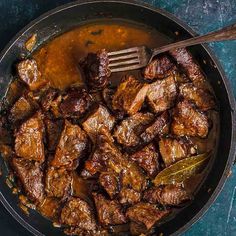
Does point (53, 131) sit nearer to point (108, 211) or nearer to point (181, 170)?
point (108, 211)

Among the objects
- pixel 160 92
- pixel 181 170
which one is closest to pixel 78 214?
pixel 181 170

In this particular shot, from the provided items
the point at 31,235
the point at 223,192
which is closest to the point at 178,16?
the point at 223,192

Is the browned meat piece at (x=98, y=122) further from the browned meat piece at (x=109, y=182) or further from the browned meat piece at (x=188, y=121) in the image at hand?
the browned meat piece at (x=188, y=121)

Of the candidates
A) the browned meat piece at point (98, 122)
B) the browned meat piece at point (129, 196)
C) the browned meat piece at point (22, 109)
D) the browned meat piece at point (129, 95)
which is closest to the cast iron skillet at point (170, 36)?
the browned meat piece at point (22, 109)

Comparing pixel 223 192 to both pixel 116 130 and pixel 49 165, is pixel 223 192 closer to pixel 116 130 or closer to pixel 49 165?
pixel 116 130

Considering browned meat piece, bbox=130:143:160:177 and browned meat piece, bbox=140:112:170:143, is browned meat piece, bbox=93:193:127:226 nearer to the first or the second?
browned meat piece, bbox=130:143:160:177

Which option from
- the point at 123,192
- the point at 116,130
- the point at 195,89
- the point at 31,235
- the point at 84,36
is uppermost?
the point at 84,36

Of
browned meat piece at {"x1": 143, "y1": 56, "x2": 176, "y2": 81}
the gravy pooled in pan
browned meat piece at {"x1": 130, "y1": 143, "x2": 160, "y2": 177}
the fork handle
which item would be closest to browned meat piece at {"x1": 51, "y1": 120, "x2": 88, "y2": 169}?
the gravy pooled in pan
